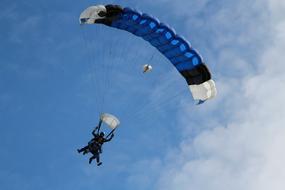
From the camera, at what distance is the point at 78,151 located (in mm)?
33062

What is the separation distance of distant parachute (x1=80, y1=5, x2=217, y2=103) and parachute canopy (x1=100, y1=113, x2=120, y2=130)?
365 centimetres

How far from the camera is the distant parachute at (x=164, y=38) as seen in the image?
32875 mm

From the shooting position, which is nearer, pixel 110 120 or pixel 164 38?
pixel 164 38

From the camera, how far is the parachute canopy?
3409cm

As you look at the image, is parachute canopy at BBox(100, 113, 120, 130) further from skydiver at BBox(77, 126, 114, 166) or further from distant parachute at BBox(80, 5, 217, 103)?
distant parachute at BBox(80, 5, 217, 103)

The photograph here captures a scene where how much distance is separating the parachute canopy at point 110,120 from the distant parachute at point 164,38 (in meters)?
3.65

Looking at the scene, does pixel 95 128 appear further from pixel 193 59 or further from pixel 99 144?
pixel 193 59

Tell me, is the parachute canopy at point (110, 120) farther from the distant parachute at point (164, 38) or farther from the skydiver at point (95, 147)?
the distant parachute at point (164, 38)

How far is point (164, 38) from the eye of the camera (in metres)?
33.1

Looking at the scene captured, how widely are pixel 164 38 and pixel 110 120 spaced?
4510mm

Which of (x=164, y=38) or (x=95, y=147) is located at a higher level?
(x=164, y=38)

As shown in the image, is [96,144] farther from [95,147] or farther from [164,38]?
[164,38]

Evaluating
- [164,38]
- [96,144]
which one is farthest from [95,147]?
[164,38]

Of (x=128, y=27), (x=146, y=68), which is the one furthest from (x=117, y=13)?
(x=146, y=68)
